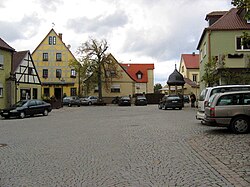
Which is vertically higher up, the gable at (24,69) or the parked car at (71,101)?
the gable at (24,69)

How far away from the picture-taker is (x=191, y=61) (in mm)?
85312

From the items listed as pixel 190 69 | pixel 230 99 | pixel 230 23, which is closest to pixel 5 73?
pixel 230 23

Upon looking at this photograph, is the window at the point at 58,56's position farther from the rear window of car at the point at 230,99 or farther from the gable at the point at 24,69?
the rear window of car at the point at 230,99

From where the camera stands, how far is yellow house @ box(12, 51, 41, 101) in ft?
136

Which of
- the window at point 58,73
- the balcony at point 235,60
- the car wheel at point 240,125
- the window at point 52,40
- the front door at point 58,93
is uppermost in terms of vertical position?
the window at point 52,40

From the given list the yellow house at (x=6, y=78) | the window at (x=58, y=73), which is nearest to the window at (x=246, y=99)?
the yellow house at (x=6, y=78)

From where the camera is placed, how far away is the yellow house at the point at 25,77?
4153 cm

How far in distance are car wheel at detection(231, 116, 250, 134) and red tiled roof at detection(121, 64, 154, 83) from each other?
2850 inches

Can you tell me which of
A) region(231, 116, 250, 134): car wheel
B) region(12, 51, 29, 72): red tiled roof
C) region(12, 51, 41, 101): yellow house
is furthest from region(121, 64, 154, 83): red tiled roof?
region(231, 116, 250, 134): car wheel

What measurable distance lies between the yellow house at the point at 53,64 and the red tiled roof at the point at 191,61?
29690 mm

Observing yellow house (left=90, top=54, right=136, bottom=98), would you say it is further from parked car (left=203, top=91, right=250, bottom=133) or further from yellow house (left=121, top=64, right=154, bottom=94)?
parked car (left=203, top=91, right=250, bottom=133)

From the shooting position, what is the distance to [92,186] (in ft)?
22.0

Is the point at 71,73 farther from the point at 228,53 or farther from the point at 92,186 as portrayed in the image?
the point at 92,186

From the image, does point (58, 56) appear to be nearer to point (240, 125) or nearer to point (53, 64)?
point (53, 64)
